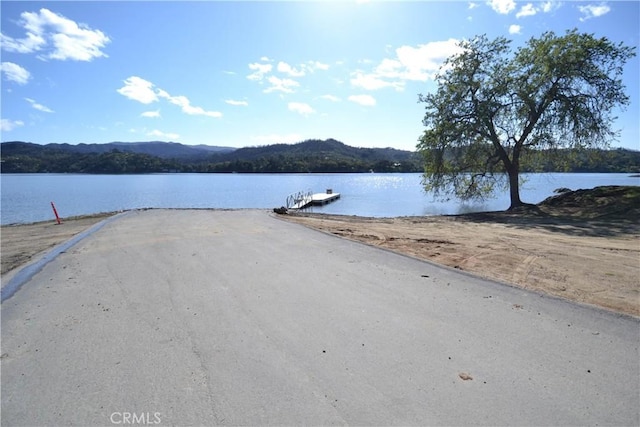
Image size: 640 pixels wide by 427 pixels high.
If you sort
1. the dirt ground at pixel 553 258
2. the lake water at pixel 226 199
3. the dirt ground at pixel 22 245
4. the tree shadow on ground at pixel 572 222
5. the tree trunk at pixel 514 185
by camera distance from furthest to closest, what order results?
the lake water at pixel 226 199, the tree trunk at pixel 514 185, the tree shadow on ground at pixel 572 222, the dirt ground at pixel 22 245, the dirt ground at pixel 553 258

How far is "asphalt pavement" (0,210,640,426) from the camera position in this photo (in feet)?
9.86

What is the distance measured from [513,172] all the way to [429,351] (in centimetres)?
2243

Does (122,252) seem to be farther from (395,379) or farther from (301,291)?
(395,379)

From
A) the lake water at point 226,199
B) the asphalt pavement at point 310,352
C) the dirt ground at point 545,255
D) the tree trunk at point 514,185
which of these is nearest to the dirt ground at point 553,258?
the dirt ground at point 545,255

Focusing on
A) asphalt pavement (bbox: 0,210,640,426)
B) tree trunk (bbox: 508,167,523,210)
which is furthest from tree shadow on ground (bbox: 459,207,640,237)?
asphalt pavement (bbox: 0,210,640,426)

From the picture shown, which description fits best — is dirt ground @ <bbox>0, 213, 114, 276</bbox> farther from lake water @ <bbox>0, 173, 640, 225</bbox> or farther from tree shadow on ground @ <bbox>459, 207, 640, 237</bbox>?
tree shadow on ground @ <bbox>459, 207, 640, 237</bbox>

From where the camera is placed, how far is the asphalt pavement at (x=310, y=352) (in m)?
3.00

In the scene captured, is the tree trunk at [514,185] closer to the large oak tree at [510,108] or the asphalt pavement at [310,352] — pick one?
the large oak tree at [510,108]

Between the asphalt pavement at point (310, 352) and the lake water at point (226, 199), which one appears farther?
the lake water at point (226, 199)

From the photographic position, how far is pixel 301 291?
19.7ft

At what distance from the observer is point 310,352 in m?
3.95

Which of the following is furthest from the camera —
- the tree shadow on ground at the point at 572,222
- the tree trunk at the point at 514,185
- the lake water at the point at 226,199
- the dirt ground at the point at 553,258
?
the lake water at the point at 226,199

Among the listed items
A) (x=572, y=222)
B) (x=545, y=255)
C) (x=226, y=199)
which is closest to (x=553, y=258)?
(x=545, y=255)

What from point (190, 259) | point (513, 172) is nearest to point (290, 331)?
point (190, 259)
